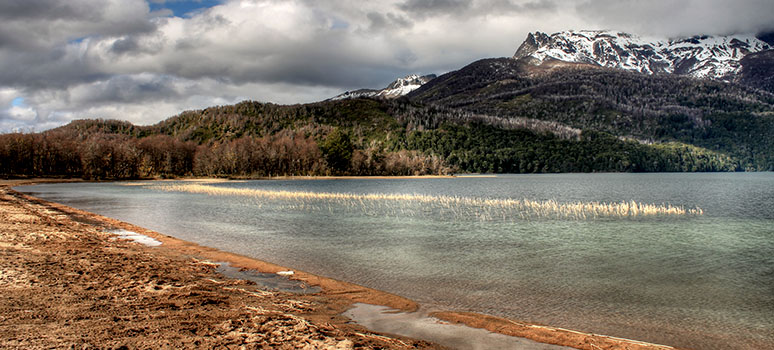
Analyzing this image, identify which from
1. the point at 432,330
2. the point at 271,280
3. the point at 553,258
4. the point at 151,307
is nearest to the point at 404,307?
the point at 432,330

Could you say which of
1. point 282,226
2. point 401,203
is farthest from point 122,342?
point 401,203

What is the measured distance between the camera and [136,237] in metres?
27.1

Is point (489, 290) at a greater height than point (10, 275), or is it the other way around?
point (10, 275)

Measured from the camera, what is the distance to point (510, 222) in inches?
1451

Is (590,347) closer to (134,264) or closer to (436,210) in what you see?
(134,264)

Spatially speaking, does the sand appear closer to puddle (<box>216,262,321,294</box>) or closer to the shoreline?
the shoreline

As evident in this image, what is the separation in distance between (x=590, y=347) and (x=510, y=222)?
2673 centimetres

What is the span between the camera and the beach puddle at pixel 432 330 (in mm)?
10641

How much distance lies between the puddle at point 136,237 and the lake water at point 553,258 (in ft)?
Answer: 8.52

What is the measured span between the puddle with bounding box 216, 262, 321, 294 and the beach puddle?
2.99m

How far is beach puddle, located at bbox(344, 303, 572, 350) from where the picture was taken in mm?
10641

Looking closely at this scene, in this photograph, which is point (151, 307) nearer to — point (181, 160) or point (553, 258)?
point (553, 258)

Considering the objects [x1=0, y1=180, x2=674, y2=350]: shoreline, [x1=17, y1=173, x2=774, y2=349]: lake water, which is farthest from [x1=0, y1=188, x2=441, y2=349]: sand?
[x1=17, y1=173, x2=774, y2=349]: lake water

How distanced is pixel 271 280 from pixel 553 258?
13317 millimetres
